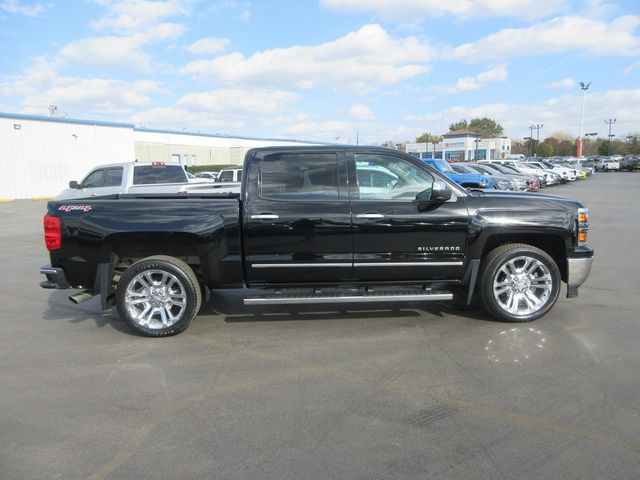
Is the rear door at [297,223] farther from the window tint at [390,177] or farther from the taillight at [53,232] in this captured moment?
the taillight at [53,232]

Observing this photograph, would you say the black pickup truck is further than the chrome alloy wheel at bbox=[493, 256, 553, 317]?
No

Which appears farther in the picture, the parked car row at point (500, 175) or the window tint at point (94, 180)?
the parked car row at point (500, 175)

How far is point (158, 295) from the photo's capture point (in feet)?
17.0

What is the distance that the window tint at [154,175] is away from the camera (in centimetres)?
1328

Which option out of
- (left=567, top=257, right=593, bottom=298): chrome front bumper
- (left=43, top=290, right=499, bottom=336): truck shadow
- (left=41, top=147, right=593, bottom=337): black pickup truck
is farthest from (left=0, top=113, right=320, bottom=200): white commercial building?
(left=567, top=257, right=593, bottom=298): chrome front bumper

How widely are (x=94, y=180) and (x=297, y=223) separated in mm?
10932

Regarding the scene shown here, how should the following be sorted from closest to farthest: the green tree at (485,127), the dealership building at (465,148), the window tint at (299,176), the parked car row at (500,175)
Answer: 1. the window tint at (299,176)
2. the parked car row at (500,175)
3. the dealership building at (465,148)
4. the green tree at (485,127)

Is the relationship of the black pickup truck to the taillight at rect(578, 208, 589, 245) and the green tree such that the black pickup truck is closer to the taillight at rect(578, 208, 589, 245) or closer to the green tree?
the taillight at rect(578, 208, 589, 245)

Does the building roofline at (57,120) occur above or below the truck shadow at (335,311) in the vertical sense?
above

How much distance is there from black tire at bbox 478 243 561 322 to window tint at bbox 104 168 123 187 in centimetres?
1107

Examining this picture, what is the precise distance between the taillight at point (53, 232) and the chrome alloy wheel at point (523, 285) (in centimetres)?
456

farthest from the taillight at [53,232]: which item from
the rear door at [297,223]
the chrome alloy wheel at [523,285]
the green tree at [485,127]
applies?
the green tree at [485,127]

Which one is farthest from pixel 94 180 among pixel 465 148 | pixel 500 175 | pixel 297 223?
pixel 465 148

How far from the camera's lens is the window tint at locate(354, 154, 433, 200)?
5.28m
